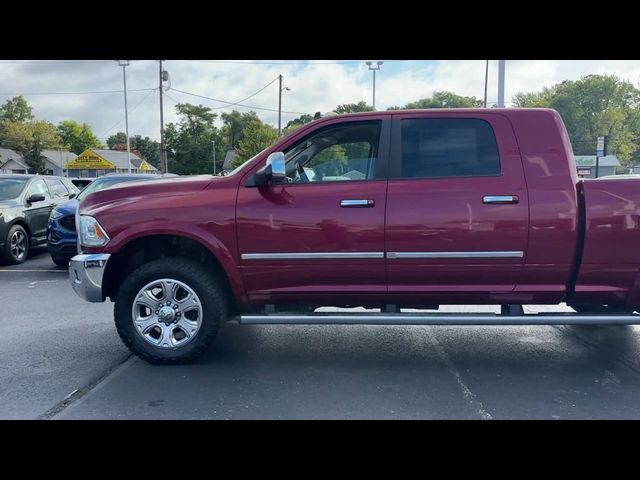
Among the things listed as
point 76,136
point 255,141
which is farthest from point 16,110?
point 255,141

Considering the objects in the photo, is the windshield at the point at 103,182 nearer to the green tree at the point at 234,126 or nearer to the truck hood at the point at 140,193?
the truck hood at the point at 140,193

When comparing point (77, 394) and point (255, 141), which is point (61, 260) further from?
point (255, 141)

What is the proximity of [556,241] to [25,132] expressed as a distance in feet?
304

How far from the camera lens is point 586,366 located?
4180 millimetres

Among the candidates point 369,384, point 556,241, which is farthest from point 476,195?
point 369,384

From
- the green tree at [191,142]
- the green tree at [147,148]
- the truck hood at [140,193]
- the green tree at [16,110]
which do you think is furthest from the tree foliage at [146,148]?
the truck hood at [140,193]

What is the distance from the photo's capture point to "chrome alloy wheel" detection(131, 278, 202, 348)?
4098mm

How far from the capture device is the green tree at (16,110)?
89438 millimetres

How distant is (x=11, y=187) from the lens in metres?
9.62

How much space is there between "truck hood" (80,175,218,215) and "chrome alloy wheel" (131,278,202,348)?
73 centimetres

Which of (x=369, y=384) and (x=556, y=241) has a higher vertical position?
(x=556, y=241)

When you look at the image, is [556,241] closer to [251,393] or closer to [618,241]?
[618,241]

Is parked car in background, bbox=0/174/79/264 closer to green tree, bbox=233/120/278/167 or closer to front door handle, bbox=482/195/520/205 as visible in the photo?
front door handle, bbox=482/195/520/205

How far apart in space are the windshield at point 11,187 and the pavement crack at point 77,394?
706 centimetres
